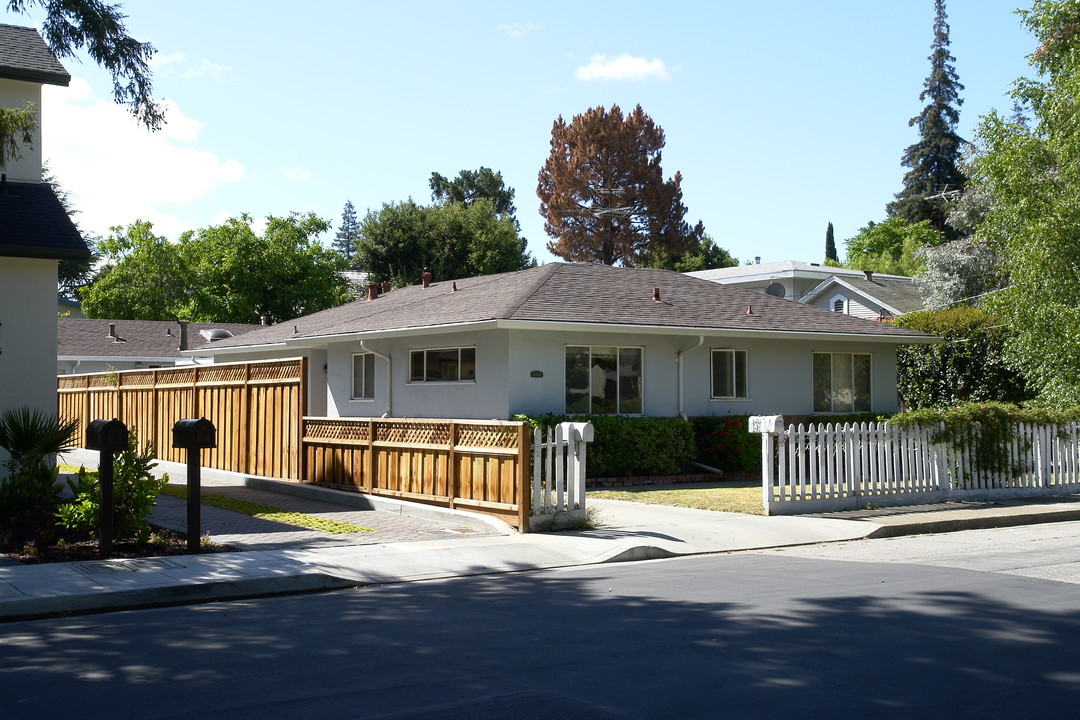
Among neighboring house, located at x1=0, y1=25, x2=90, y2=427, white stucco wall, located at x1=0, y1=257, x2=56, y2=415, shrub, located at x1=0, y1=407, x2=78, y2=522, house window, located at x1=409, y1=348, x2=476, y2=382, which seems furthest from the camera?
house window, located at x1=409, y1=348, x2=476, y2=382

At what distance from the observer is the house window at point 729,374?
74.6ft

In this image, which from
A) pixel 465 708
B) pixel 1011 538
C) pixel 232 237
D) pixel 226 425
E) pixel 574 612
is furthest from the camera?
pixel 232 237

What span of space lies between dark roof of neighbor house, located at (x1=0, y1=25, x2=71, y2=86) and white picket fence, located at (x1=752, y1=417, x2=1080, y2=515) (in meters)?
12.4

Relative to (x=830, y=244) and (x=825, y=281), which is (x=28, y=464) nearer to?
(x=825, y=281)

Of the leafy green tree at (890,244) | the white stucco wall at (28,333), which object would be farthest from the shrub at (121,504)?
the leafy green tree at (890,244)

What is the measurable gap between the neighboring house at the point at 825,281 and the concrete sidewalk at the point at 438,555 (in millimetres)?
23533

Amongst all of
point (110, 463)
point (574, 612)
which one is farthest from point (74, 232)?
point (574, 612)

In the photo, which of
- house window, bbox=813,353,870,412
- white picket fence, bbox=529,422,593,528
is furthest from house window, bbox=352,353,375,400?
white picket fence, bbox=529,422,593,528

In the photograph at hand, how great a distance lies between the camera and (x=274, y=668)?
22.0ft

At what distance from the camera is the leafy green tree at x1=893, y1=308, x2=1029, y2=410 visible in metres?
27.0

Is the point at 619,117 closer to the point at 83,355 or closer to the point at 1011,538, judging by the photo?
the point at 83,355

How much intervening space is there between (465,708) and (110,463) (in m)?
6.96

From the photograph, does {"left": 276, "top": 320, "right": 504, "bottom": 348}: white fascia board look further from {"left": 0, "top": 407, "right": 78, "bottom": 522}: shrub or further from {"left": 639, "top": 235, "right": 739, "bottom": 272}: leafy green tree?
{"left": 639, "top": 235, "right": 739, "bottom": 272}: leafy green tree

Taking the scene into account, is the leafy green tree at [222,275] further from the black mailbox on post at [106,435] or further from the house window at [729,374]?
the black mailbox on post at [106,435]
